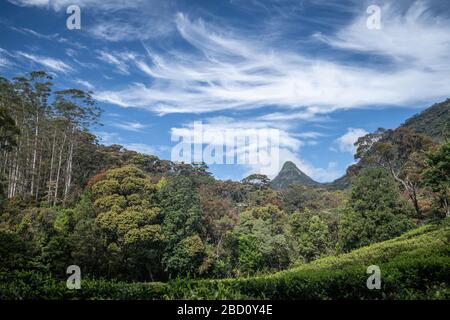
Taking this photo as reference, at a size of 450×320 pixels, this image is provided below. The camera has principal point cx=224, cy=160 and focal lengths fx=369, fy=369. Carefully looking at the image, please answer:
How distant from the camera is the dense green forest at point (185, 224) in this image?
33.0ft

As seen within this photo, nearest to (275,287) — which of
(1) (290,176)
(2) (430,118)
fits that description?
(2) (430,118)

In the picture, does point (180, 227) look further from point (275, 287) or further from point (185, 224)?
Answer: point (275, 287)

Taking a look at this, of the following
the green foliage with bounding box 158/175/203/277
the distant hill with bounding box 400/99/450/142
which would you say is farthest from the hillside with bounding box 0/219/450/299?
the distant hill with bounding box 400/99/450/142

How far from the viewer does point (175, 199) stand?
81.4 feet

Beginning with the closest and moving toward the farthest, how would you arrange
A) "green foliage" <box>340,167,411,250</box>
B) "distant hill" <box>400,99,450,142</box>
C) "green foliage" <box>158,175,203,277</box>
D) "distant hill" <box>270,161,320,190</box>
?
"green foliage" <box>340,167,411,250</box>, "green foliage" <box>158,175,203,277</box>, "distant hill" <box>400,99,450,142</box>, "distant hill" <box>270,161,320,190</box>

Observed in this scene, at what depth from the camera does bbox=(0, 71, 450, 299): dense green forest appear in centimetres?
1005

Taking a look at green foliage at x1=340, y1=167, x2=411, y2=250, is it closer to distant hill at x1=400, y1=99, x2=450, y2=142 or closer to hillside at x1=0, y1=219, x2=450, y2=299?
hillside at x1=0, y1=219, x2=450, y2=299

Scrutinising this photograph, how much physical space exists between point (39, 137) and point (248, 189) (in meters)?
26.7

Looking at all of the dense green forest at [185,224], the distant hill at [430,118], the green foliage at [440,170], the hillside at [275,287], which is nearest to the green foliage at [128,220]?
the dense green forest at [185,224]

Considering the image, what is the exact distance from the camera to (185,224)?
80.4ft

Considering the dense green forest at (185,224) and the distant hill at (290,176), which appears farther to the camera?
the distant hill at (290,176)

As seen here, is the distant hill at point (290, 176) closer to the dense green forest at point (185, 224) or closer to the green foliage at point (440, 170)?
the dense green forest at point (185, 224)

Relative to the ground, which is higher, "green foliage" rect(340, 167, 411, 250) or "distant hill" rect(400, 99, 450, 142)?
"distant hill" rect(400, 99, 450, 142)

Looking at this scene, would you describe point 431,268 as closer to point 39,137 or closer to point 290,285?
point 290,285
